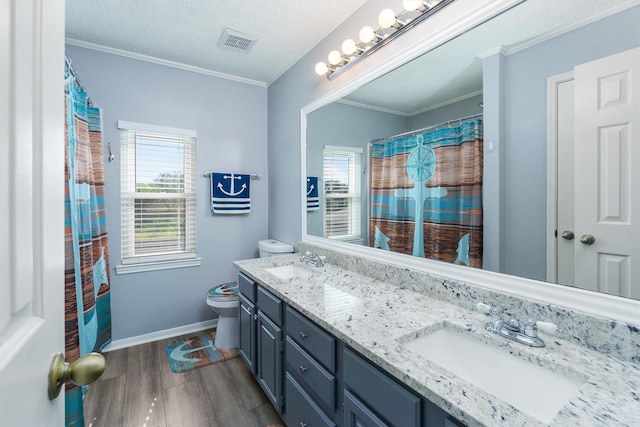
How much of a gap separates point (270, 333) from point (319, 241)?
0.85 m

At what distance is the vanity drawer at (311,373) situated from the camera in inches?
45.3

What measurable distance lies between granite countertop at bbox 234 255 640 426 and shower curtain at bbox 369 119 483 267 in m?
0.26

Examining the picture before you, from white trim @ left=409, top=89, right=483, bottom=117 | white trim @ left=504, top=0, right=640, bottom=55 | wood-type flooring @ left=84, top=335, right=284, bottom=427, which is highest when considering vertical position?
white trim @ left=504, top=0, right=640, bottom=55

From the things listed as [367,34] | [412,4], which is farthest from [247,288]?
[412,4]

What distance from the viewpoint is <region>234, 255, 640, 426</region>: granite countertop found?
67 centimetres

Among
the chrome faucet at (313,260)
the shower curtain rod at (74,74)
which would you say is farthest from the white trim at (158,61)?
the chrome faucet at (313,260)

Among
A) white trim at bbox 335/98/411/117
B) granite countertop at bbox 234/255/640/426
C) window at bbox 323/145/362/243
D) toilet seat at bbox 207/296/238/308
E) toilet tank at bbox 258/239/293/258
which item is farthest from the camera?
toilet tank at bbox 258/239/293/258

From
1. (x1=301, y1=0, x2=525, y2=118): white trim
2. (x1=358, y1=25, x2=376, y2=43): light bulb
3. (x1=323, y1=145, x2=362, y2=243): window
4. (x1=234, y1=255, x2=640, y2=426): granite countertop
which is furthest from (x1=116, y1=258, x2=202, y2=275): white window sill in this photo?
(x1=358, y1=25, x2=376, y2=43): light bulb

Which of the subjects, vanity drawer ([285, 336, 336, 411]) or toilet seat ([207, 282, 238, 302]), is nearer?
vanity drawer ([285, 336, 336, 411])

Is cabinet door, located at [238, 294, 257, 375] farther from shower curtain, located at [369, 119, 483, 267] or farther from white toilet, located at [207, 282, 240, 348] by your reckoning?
shower curtain, located at [369, 119, 483, 267]

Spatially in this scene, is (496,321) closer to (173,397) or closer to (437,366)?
(437,366)

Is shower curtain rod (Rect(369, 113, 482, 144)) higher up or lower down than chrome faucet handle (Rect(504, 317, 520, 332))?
higher up

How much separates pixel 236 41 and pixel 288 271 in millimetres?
1805

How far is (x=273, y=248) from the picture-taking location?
2672mm
